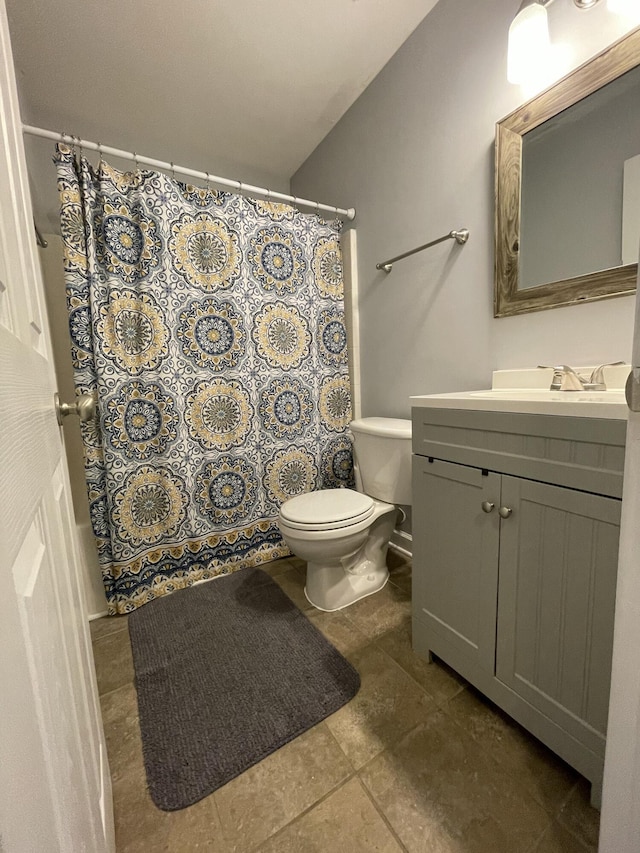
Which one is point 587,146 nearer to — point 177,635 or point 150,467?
point 150,467

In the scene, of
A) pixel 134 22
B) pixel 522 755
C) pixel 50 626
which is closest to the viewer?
pixel 50 626

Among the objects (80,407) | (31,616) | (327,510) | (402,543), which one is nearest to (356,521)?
(327,510)

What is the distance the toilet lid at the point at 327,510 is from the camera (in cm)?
128

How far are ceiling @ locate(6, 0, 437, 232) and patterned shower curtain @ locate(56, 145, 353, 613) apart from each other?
0.49 m

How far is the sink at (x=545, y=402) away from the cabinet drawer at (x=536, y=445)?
0.01 m

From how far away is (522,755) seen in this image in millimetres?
871

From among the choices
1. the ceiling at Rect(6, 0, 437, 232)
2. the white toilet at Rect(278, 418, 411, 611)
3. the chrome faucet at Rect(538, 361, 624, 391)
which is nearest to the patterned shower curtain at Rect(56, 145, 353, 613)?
the white toilet at Rect(278, 418, 411, 611)

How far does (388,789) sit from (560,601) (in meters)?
0.59

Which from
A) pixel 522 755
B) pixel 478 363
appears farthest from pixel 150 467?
pixel 522 755

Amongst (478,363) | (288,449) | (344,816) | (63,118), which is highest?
(63,118)

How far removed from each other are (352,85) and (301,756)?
2551 mm

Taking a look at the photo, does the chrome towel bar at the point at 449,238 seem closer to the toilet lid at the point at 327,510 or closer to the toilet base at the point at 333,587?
the toilet lid at the point at 327,510

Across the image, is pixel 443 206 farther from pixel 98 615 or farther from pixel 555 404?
pixel 98 615

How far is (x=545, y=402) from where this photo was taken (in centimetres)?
74
